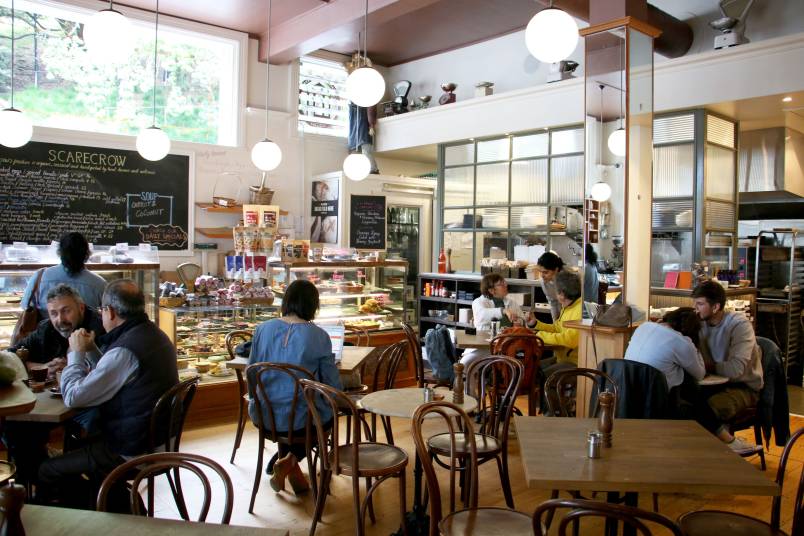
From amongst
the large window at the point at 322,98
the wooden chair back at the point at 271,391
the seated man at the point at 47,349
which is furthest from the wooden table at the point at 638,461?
the large window at the point at 322,98

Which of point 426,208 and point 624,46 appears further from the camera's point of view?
point 426,208

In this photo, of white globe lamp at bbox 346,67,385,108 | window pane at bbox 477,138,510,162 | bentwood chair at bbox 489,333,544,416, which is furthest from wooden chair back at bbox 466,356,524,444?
window pane at bbox 477,138,510,162

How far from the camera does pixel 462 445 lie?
333 centimetres

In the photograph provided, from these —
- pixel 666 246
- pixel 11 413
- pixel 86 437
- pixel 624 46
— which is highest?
pixel 624 46

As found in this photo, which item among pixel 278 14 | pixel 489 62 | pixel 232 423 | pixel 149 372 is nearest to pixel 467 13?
pixel 489 62

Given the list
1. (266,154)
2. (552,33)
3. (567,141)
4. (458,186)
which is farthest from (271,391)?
(458,186)

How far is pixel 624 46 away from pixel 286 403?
3.64m

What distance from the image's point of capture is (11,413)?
251 cm

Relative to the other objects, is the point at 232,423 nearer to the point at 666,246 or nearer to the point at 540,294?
the point at 540,294

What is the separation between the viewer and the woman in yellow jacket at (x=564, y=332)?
5.07m

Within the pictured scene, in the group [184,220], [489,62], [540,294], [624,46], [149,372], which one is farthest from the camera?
[489,62]

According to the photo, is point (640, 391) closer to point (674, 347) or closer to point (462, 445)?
point (674, 347)

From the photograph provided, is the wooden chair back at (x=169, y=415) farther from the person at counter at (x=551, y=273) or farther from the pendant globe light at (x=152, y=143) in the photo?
the pendant globe light at (x=152, y=143)

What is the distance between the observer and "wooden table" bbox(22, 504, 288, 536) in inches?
66.9
